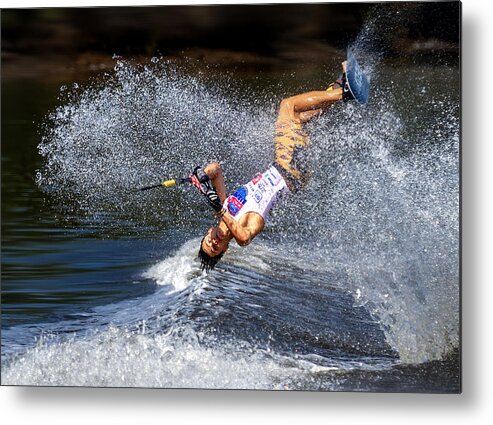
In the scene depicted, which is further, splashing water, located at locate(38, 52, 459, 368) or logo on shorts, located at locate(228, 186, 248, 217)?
logo on shorts, located at locate(228, 186, 248, 217)

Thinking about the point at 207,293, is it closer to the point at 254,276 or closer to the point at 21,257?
the point at 254,276

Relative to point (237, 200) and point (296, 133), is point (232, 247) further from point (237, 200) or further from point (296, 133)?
point (296, 133)

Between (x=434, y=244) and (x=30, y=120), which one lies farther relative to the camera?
(x=30, y=120)

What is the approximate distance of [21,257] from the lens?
3158 millimetres

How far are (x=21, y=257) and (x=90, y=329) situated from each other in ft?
1.20

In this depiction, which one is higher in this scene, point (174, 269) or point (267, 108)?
point (267, 108)

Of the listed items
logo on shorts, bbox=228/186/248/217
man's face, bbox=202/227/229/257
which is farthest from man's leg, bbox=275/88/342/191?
man's face, bbox=202/227/229/257

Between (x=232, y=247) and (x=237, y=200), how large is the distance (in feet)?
0.56

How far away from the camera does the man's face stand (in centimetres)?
311

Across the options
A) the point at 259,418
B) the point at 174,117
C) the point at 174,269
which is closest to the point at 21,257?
the point at 174,269

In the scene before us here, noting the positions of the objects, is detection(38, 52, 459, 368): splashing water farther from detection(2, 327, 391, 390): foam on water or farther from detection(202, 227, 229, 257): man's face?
detection(2, 327, 391, 390): foam on water

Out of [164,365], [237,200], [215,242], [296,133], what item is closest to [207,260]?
[215,242]

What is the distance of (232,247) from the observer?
10.2ft

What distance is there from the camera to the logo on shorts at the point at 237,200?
3109 mm
